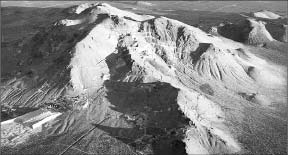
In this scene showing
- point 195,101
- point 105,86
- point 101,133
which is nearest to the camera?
point 101,133

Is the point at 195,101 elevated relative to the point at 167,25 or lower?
lower

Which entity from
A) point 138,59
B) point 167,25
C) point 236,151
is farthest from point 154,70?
point 236,151

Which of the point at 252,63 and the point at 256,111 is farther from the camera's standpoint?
the point at 252,63

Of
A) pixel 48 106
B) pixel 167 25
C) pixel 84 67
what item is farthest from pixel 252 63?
pixel 48 106

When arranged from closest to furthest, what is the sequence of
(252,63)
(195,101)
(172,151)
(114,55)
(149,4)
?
(172,151) → (195,101) → (114,55) → (252,63) → (149,4)

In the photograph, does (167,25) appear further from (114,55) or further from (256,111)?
(256,111)

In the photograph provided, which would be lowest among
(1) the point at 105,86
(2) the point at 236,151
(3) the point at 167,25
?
(2) the point at 236,151

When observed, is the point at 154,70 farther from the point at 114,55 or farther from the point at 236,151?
the point at 236,151
